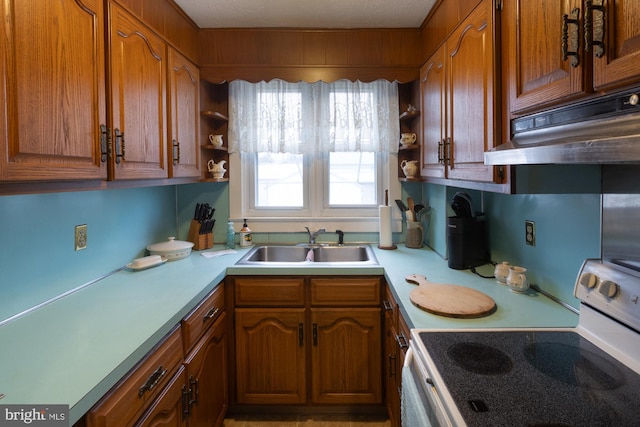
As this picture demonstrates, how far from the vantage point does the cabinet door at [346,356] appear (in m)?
2.02

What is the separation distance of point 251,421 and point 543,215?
186 centimetres

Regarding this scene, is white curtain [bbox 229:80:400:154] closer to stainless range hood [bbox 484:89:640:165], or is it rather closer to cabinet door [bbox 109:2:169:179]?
cabinet door [bbox 109:2:169:179]

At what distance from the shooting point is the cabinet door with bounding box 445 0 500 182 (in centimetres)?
133

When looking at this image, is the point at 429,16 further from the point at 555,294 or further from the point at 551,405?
the point at 551,405

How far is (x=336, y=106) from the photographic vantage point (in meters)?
2.56

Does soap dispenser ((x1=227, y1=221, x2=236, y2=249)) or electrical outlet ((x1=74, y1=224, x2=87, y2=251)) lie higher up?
electrical outlet ((x1=74, y1=224, x2=87, y2=251))

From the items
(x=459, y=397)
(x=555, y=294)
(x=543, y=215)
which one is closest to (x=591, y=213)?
(x=543, y=215)

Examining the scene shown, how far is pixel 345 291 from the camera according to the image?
2.01m

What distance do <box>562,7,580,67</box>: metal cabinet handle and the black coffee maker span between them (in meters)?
1.03

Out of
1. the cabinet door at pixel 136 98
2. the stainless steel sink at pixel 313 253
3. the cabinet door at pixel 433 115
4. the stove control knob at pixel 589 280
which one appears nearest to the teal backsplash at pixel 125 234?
the stove control knob at pixel 589 280

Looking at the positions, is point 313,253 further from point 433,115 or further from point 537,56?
point 537,56

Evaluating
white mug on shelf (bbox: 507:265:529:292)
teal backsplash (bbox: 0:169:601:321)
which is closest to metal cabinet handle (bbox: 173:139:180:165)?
teal backsplash (bbox: 0:169:601:321)

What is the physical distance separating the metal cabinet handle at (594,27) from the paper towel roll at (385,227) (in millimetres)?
1651

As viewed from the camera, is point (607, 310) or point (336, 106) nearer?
point (607, 310)
